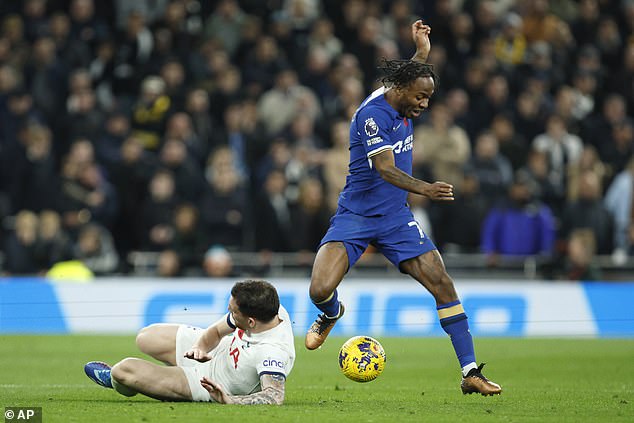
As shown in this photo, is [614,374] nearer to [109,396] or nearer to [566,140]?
[109,396]

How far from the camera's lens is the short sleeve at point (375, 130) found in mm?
9445

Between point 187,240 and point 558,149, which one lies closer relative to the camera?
point 187,240

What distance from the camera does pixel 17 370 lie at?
1176 centimetres

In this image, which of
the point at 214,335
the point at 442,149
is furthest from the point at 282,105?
the point at 214,335

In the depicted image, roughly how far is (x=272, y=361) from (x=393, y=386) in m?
2.68

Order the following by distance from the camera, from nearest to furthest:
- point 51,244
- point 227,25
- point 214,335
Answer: point 214,335, point 51,244, point 227,25

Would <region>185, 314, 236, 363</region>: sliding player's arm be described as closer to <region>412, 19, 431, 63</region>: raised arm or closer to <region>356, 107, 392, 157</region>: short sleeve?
<region>356, 107, 392, 157</region>: short sleeve

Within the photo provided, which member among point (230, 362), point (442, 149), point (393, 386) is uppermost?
point (442, 149)

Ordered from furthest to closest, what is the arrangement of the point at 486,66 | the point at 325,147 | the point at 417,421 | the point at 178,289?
the point at 486,66 < the point at 325,147 < the point at 178,289 < the point at 417,421

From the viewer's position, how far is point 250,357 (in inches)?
331

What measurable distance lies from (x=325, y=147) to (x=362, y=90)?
1413 millimetres

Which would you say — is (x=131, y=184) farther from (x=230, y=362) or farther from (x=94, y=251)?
(x=230, y=362)

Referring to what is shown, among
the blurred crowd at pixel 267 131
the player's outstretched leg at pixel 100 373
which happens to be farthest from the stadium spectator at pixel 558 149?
the player's outstretched leg at pixel 100 373

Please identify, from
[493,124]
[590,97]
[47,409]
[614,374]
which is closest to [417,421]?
[47,409]
